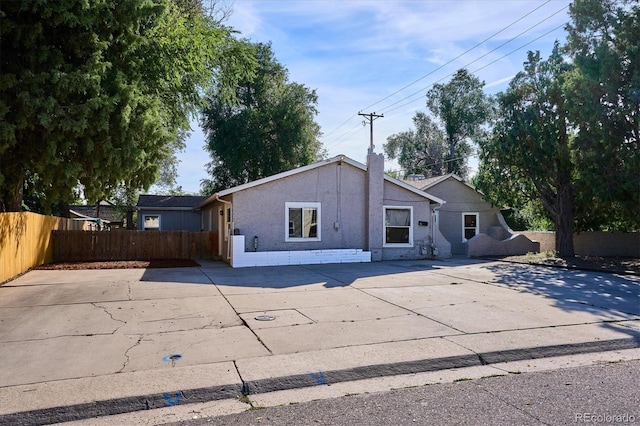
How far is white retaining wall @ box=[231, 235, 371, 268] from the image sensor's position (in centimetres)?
1580

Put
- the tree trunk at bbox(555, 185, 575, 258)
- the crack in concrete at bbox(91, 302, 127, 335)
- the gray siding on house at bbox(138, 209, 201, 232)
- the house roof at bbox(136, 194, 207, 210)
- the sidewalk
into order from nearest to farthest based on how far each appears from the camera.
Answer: the sidewalk < the crack in concrete at bbox(91, 302, 127, 335) < the tree trunk at bbox(555, 185, 575, 258) < the house roof at bbox(136, 194, 207, 210) < the gray siding on house at bbox(138, 209, 201, 232)

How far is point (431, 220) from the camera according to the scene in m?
19.4

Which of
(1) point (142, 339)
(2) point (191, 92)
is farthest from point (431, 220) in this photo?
(1) point (142, 339)

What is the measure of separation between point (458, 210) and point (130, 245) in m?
16.4

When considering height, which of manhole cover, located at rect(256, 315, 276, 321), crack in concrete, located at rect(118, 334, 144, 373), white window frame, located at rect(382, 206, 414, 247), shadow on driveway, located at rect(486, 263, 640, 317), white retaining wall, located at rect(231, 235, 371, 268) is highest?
white window frame, located at rect(382, 206, 414, 247)

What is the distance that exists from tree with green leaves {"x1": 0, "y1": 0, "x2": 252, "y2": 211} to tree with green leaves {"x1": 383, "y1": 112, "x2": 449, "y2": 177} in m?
34.6

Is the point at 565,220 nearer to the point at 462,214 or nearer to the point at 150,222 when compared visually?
the point at 462,214

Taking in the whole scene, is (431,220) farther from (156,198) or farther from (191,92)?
(156,198)

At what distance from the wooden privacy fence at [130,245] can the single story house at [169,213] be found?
8489 mm

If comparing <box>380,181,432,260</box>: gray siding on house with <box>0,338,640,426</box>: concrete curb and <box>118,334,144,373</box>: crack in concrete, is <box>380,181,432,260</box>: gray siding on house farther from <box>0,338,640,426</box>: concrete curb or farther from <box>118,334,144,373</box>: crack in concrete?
<box>118,334,144,373</box>: crack in concrete

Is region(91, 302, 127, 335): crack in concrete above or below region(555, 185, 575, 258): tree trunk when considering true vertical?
below

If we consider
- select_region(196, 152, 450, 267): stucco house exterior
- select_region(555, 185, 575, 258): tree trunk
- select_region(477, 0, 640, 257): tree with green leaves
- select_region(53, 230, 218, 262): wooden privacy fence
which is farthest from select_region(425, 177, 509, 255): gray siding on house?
select_region(53, 230, 218, 262): wooden privacy fence

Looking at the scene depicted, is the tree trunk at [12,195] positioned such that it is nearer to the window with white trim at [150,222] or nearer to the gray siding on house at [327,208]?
the gray siding on house at [327,208]

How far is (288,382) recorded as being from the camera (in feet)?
15.5
